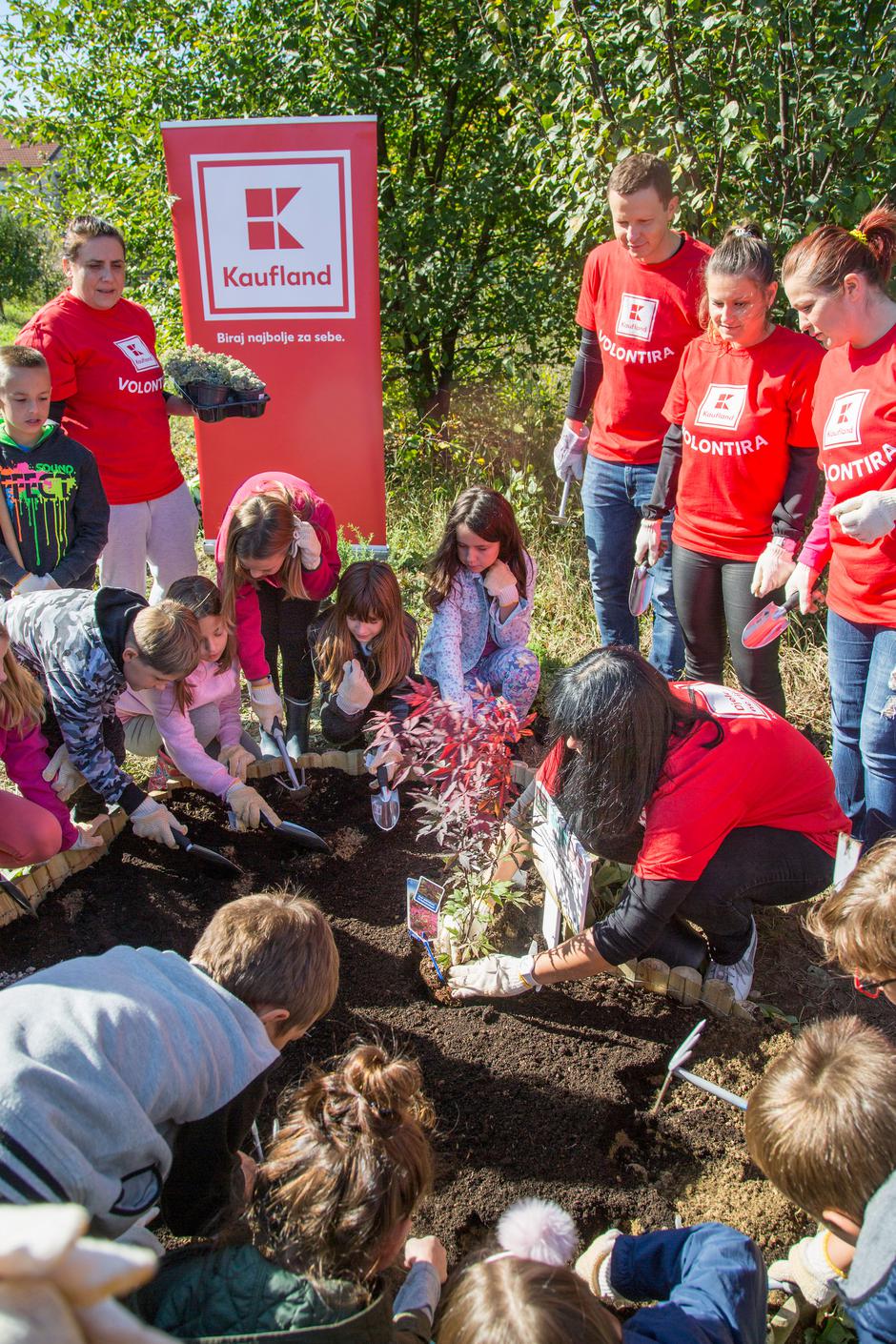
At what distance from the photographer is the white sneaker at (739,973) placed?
8.69ft

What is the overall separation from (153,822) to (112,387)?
1.84 meters

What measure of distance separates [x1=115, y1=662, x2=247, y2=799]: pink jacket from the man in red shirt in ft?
5.03

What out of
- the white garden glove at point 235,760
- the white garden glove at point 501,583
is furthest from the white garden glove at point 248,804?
the white garden glove at point 501,583

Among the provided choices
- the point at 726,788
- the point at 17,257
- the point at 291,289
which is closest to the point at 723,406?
the point at 726,788

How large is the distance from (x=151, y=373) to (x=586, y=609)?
2356 millimetres

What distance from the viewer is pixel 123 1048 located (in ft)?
5.32

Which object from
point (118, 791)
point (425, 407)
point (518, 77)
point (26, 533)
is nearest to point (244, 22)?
point (518, 77)

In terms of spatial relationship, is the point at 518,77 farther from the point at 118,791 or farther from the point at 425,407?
the point at 118,791

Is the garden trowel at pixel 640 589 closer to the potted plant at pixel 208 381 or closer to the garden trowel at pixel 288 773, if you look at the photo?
the garden trowel at pixel 288 773

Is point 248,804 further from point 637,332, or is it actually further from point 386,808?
point 637,332

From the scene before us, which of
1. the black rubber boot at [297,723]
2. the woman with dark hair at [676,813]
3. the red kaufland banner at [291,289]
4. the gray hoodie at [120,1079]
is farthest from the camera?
the red kaufland banner at [291,289]

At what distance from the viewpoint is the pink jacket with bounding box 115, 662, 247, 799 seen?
3.27 metres

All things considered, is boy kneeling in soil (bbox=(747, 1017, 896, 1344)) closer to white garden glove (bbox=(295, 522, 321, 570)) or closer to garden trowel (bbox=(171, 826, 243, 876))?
garden trowel (bbox=(171, 826, 243, 876))

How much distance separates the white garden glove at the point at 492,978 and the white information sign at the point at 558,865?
0.11 m
